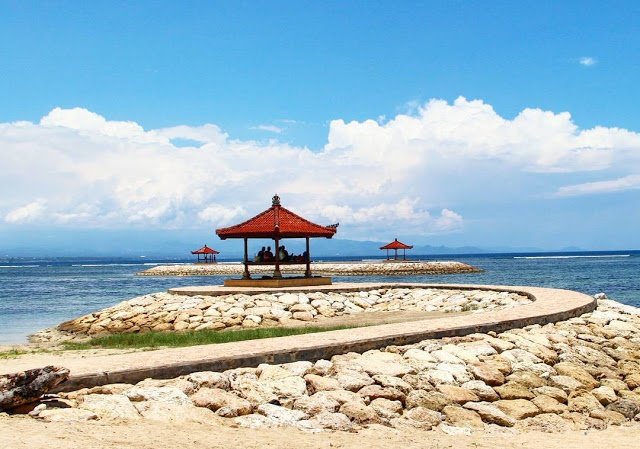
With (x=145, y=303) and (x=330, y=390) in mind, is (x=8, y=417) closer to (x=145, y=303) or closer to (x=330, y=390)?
(x=330, y=390)

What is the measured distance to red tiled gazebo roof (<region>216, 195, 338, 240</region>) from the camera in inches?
874

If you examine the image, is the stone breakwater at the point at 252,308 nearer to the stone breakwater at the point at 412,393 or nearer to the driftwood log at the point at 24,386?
the stone breakwater at the point at 412,393

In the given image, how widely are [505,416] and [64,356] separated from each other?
7956mm

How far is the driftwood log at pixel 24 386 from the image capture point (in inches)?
255

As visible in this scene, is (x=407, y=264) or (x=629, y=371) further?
(x=407, y=264)

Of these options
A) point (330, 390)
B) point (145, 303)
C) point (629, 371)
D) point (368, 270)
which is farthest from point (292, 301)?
point (368, 270)

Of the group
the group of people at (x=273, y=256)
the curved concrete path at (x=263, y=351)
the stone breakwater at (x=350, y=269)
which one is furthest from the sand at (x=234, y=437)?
the stone breakwater at (x=350, y=269)

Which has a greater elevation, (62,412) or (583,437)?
(62,412)

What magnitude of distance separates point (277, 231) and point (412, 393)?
46.3ft

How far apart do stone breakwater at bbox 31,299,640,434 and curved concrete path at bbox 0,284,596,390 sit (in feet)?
0.43

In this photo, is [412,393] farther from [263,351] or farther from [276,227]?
[276,227]

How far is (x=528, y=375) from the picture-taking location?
31.2 ft

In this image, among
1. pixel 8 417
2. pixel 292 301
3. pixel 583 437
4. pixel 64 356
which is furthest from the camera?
pixel 292 301

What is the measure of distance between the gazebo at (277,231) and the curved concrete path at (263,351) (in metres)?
9.77
